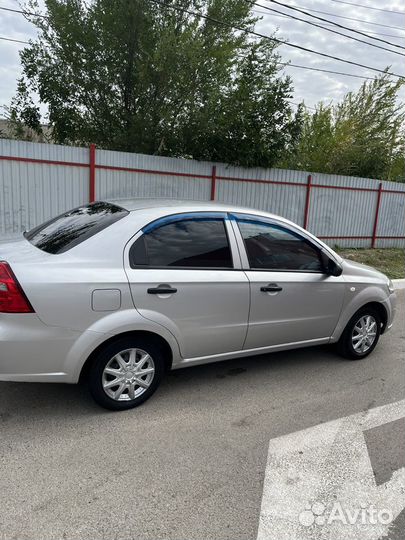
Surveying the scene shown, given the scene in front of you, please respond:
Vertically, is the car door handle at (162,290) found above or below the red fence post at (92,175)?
below

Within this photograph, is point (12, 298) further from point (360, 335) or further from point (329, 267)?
point (360, 335)

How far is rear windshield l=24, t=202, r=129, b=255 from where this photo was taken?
3.22m

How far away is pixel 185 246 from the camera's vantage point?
3.46 meters

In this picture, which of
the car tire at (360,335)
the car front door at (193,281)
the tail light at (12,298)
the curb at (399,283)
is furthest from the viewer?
the curb at (399,283)

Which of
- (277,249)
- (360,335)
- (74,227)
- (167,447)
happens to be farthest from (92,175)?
(167,447)

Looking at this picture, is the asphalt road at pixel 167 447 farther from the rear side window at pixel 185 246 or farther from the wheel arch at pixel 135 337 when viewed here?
the rear side window at pixel 185 246

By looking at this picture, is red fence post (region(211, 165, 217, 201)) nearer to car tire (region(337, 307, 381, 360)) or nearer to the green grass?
the green grass

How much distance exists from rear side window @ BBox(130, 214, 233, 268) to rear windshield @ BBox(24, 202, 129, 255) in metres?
0.32

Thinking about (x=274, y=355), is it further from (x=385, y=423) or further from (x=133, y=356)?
(x=133, y=356)

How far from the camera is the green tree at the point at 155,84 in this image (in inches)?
347

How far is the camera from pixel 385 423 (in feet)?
11.0

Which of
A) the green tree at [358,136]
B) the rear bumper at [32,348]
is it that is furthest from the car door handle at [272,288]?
the green tree at [358,136]

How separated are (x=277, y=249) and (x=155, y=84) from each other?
6282 mm

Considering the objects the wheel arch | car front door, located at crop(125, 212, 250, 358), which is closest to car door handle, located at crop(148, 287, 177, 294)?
car front door, located at crop(125, 212, 250, 358)
